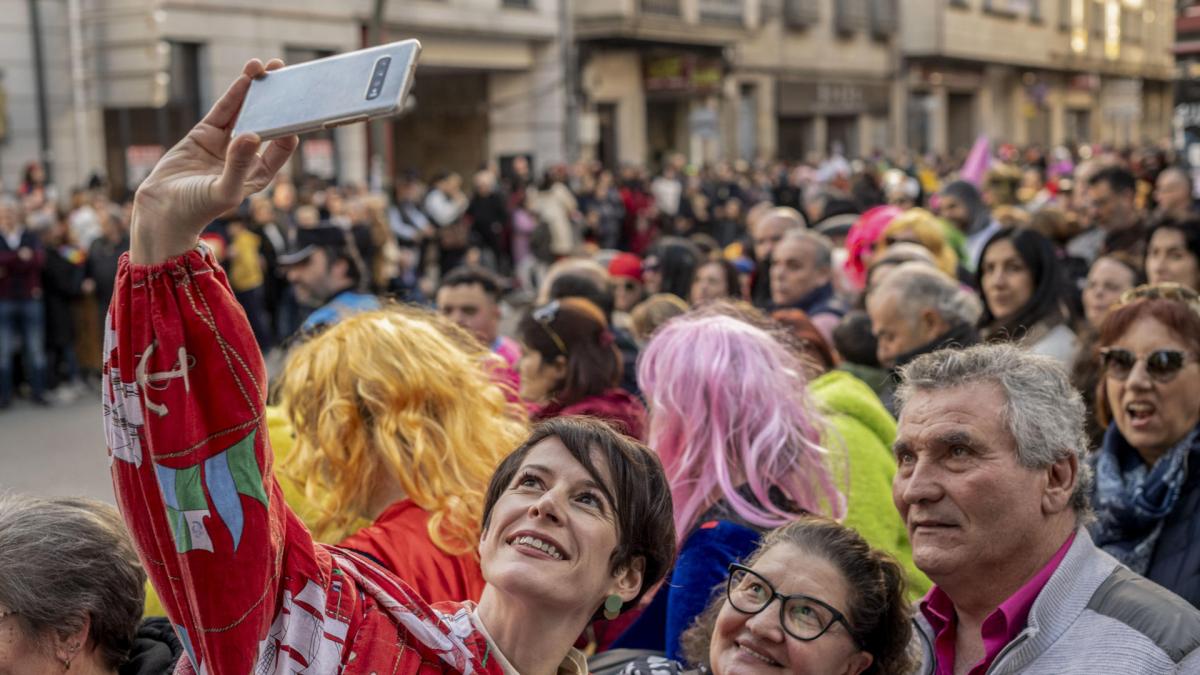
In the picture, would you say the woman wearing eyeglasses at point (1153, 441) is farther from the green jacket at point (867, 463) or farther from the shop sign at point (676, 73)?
the shop sign at point (676, 73)

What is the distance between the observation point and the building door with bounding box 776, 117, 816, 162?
3525 cm

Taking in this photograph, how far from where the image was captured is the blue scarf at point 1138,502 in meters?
3.37

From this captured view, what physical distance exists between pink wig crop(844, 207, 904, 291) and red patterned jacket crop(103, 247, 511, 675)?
22.9ft

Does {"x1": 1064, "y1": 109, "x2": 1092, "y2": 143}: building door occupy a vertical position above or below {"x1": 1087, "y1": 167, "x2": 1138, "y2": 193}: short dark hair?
above

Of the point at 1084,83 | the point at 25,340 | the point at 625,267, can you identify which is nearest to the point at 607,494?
the point at 625,267

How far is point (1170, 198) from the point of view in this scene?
9.73 metres

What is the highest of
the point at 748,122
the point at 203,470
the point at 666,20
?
the point at 666,20

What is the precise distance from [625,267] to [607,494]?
6.22m

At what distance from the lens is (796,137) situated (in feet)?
117

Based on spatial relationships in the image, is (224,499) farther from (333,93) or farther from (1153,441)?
(1153,441)

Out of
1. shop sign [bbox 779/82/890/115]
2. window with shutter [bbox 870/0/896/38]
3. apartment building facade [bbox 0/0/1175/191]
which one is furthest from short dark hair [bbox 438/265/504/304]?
window with shutter [bbox 870/0/896/38]

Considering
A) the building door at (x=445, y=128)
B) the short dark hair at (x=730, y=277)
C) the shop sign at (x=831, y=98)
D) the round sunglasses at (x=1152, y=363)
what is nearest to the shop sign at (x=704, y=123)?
the building door at (x=445, y=128)

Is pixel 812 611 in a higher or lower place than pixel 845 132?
lower

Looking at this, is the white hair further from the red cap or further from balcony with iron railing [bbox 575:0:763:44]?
balcony with iron railing [bbox 575:0:763:44]
